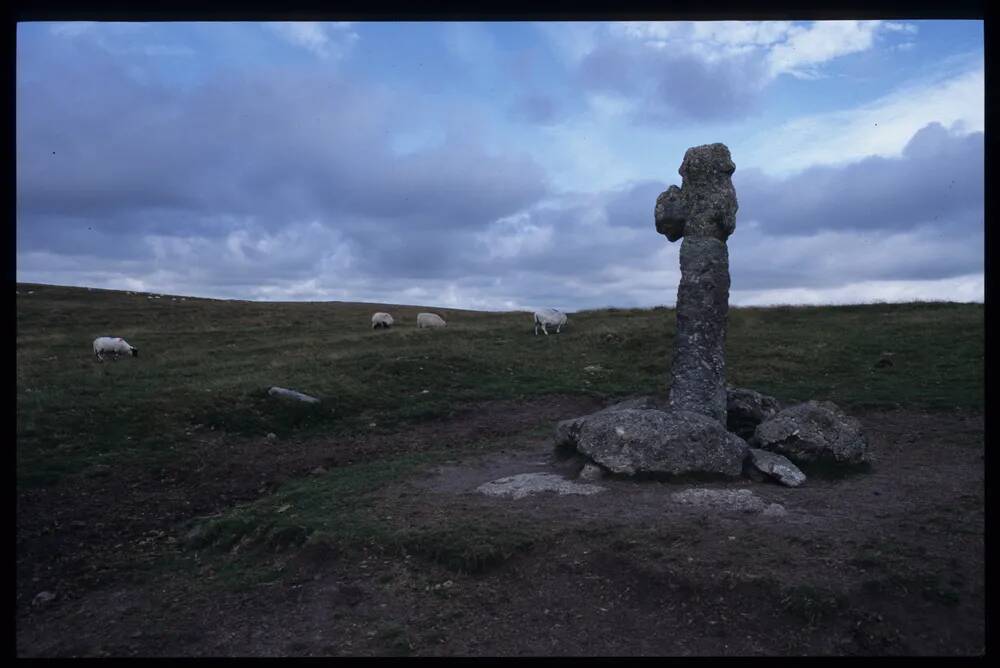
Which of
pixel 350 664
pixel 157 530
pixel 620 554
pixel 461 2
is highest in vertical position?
pixel 461 2

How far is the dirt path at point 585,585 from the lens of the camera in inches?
261

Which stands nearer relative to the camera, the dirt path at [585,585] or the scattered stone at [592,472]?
the dirt path at [585,585]

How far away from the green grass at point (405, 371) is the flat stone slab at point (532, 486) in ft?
23.5

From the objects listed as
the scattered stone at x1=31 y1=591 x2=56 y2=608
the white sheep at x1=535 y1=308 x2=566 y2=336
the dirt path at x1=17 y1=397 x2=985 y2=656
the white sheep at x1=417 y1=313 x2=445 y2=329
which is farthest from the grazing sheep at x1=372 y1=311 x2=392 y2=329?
the scattered stone at x1=31 y1=591 x2=56 y2=608

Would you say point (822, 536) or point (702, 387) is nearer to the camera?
point (822, 536)

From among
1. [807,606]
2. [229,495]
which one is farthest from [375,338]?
[807,606]

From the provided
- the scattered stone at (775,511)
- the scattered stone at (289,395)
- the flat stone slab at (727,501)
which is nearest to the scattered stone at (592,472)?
the flat stone slab at (727,501)

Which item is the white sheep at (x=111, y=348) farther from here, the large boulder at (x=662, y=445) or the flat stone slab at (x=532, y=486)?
the large boulder at (x=662, y=445)

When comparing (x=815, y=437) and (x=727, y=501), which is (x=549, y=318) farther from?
(x=727, y=501)

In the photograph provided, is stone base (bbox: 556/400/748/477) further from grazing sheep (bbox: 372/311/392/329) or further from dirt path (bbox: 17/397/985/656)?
grazing sheep (bbox: 372/311/392/329)

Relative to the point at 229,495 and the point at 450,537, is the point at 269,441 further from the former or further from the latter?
the point at 450,537

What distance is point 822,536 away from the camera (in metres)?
8.31

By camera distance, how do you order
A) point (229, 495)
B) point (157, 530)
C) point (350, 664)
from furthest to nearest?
1. point (229, 495)
2. point (157, 530)
3. point (350, 664)

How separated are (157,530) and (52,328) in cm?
3712
